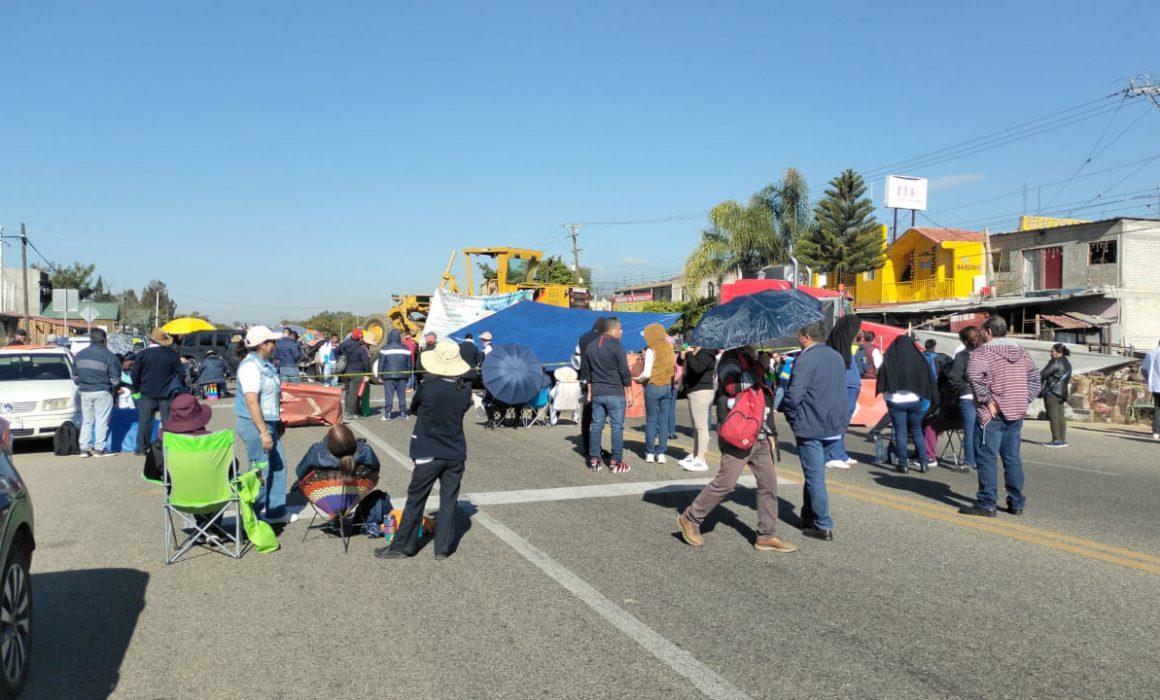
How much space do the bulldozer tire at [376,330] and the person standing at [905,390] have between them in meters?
21.3

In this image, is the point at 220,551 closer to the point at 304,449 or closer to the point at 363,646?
the point at 363,646

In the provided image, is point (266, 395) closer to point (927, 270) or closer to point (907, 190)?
point (927, 270)

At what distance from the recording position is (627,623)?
5078mm

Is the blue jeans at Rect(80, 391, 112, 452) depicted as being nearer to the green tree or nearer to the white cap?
the white cap

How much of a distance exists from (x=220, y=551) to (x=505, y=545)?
2.26 m

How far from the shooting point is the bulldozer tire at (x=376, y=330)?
97.3 ft

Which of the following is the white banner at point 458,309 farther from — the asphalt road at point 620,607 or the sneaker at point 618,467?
the asphalt road at point 620,607

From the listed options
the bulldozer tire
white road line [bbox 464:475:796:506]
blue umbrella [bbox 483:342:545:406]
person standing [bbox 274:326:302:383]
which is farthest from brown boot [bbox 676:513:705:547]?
the bulldozer tire

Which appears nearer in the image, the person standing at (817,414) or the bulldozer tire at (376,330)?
the person standing at (817,414)

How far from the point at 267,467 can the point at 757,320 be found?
15.5ft

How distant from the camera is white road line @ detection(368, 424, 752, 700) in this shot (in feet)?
13.8

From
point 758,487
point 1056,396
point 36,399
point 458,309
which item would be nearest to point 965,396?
point 1056,396

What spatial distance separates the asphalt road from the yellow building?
37690 mm

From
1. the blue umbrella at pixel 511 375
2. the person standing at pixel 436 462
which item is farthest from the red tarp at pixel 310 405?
the person standing at pixel 436 462
